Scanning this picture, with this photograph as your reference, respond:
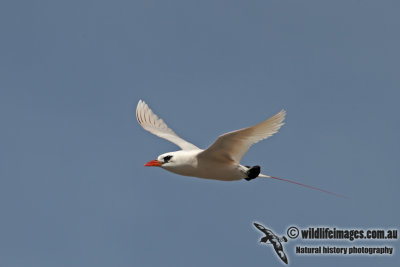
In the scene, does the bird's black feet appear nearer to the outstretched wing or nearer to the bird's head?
the bird's head

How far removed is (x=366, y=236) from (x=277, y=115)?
6664 mm

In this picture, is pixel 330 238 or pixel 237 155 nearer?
pixel 237 155

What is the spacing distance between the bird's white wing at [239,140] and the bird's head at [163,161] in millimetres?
1312

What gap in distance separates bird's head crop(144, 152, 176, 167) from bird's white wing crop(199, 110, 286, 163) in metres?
1.31

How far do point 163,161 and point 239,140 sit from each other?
2.99 m

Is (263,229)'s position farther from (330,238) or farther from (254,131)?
(254,131)

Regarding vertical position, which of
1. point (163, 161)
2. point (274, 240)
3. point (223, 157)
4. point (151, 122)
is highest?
point (151, 122)

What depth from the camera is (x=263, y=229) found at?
2361cm

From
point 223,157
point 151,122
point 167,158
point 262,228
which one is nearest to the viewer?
point 223,157

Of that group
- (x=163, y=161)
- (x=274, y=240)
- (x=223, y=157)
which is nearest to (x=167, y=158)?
(x=163, y=161)

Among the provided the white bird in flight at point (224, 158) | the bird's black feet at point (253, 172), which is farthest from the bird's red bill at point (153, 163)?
the bird's black feet at point (253, 172)

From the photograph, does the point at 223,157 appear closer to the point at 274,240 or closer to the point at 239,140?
the point at 239,140

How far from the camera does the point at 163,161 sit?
73.4ft

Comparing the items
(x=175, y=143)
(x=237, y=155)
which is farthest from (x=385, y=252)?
(x=175, y=143)
